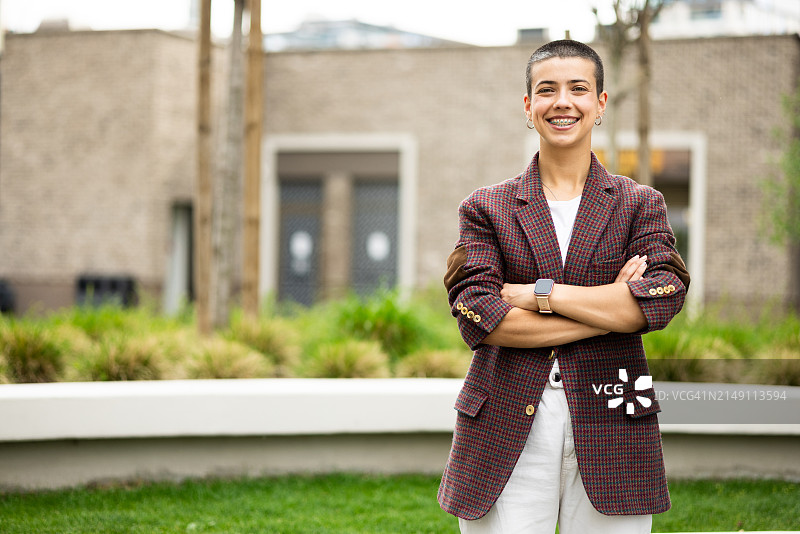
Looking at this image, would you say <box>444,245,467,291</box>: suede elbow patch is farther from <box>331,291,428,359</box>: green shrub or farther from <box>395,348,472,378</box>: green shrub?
<box>331,291,428,359</box>: green shrub

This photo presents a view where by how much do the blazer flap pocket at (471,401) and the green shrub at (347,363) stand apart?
370 cm

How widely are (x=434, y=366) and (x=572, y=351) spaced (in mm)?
3890

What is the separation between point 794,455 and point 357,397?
8.43ft

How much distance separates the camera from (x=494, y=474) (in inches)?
78.9

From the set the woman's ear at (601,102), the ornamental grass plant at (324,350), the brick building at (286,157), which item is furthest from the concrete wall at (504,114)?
the woman's ear at (601,102)

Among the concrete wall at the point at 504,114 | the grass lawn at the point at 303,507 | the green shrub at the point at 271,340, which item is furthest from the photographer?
the concrete wall at the point at 504,114

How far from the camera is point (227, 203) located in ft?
22.2

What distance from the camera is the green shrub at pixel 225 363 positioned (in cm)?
563

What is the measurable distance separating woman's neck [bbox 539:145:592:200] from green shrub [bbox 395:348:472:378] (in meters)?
3.81

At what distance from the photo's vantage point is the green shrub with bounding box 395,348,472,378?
232 inches

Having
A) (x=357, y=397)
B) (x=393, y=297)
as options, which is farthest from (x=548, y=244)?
(x=393, y=297)

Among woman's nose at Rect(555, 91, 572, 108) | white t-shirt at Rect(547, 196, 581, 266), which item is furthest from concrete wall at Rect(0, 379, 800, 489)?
woman's nose at Rect(555, 91, 572, 108)

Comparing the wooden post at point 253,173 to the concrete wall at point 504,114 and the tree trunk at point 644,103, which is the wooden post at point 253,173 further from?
the concrete wall at point 504,114

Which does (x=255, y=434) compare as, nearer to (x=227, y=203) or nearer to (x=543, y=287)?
(x=227, y=203)
